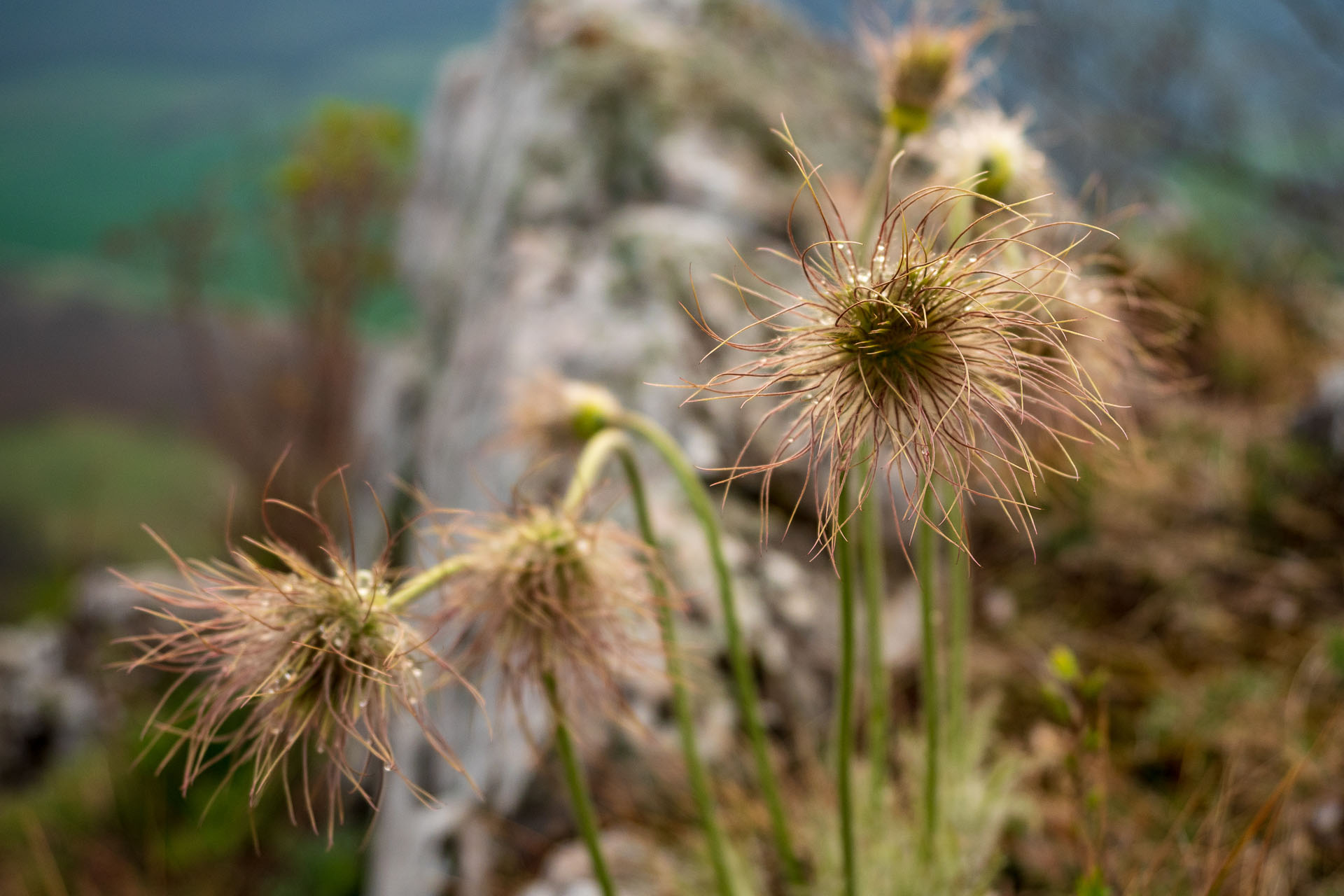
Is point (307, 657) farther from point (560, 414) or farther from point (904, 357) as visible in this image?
point (904, 357)

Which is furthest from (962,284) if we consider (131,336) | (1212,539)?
(131,336)

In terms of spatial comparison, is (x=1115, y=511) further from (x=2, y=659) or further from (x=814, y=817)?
(x=2, y=659)

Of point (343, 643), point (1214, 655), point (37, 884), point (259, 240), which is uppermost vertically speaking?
point (1214, 655)

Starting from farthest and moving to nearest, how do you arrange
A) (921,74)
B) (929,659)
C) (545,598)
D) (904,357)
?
(921,74) < (929,659) < (545,598) < (904,357)

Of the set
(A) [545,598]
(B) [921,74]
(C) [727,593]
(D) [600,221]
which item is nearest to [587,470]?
(A) [545,598]

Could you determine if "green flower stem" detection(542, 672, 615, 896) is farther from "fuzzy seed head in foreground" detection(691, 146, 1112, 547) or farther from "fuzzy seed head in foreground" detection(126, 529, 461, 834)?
"fuzzy seed head in foreground" detection(691, 146, 1112, 547)

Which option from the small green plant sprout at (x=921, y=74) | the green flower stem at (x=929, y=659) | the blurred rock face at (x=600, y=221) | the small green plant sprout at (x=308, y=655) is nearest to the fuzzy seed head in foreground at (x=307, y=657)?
the small green plant sprout at (x=308, y=655)

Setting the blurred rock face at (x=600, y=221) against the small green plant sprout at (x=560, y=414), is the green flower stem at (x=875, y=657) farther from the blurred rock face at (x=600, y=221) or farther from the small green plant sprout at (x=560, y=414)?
the blurred rock face at (x=600, y=221)
